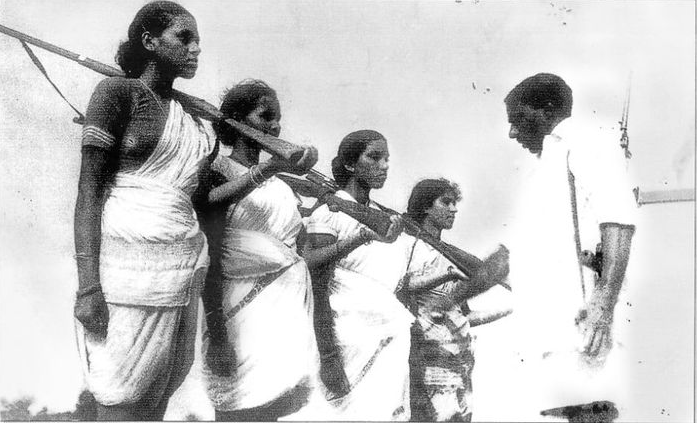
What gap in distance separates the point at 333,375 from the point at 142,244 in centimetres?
109

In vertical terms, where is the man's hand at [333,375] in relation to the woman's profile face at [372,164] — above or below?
below

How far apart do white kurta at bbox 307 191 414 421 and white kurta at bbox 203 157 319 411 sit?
0.20 metres

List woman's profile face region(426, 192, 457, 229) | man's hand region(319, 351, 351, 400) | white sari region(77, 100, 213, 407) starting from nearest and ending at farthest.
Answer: white sari region(77, 100, 213, 407) → man's hand region(319, 351, 351, 400) → woman's profile face region(426, 192, 457, 229)

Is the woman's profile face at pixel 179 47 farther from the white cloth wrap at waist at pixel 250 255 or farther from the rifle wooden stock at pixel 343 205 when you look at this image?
the white cloth wrap at waist at pixel 250 255

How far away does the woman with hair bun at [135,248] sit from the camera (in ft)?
14.1

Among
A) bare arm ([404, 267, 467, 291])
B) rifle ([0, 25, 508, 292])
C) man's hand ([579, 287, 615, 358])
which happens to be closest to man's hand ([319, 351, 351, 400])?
bare arm ([404, 267, 467, 291])

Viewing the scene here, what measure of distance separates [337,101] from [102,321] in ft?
4.90

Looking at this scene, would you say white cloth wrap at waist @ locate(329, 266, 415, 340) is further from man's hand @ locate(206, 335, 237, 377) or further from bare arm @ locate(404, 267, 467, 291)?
man's hand @ locate(206, 335, 237, 377)

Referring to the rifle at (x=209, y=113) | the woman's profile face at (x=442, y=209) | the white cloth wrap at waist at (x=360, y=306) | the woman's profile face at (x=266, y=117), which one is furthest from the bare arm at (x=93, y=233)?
the woman's profile face at (x=442, y=209)

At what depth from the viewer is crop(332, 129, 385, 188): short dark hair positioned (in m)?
4.55

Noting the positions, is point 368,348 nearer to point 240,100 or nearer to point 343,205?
point 343,205

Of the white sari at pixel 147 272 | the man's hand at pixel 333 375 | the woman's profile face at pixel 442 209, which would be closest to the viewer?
the white sari at pixel 147 272

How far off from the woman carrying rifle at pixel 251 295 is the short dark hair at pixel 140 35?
47 cm

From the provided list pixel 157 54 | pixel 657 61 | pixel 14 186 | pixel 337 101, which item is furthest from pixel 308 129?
pixel 657 61
